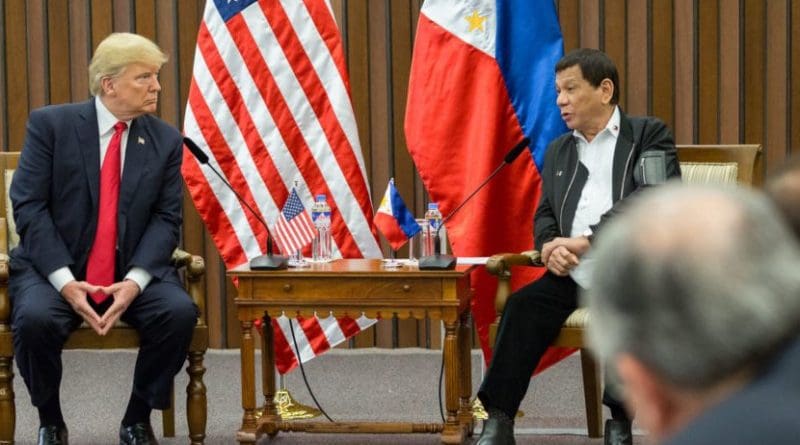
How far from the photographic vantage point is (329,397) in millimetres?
4938

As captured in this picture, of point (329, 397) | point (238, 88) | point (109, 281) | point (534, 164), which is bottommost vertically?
point (329, 397)

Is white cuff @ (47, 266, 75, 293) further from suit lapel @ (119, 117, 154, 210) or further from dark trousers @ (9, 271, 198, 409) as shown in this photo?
suit lapel @ (119, 117, 154, 210)

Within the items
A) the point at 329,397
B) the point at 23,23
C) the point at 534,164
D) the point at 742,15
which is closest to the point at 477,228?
the point at 534,164

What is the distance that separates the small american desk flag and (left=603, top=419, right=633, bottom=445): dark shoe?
1.17 m

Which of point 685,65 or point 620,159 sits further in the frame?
point 685,65

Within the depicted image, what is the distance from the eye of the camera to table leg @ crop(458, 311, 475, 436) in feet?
13.4

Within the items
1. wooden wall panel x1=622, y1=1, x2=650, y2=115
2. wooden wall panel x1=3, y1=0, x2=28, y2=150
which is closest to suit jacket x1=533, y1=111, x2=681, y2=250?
wooden wall panel x1=622, y1=1, x2=650, y2=115

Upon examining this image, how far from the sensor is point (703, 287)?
0.87m

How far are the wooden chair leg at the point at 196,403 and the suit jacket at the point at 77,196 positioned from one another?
0.95ft

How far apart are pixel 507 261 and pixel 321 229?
712mm

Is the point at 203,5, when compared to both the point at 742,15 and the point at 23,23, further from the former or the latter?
the point at 742,15

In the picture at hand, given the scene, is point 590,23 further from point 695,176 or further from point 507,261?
point 507,261

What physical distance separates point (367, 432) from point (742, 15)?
282 centimetres

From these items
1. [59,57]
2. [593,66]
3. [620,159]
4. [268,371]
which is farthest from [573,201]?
[59,57]
